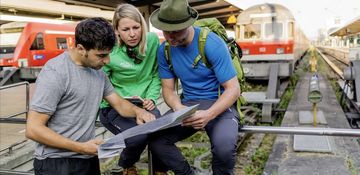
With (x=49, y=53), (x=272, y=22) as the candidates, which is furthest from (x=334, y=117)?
(x=49, y=53)

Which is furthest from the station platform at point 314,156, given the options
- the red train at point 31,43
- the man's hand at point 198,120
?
the red train at point 31,43

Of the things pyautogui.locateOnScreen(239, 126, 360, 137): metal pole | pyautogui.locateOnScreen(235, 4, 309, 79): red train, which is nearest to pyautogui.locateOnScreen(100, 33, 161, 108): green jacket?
pyautogui.locateOnScreen(239, 126, 360, 137): metal pole

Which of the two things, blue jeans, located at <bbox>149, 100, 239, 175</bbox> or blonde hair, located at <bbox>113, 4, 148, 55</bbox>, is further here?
blonde hair, located at <bbox>113, 4, 148, 55</bbox>

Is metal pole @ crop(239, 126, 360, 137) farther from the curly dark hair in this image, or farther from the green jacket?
the curly dark hair

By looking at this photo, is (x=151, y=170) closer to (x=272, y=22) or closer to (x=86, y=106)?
(x=86, y=106)

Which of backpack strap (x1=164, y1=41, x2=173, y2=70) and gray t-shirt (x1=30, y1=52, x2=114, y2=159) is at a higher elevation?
backpack strap (x1=164, y1=41, x2=173, y2=70)

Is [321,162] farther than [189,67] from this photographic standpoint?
Yes

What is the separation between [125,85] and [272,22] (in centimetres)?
1038

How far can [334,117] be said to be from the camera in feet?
27.1

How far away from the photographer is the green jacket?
2.78 metres

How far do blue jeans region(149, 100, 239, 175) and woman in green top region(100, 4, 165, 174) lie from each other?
13 cm

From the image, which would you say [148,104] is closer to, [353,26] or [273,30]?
[273,30]

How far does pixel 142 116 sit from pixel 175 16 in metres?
0.70

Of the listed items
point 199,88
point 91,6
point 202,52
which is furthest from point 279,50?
point 202,52
